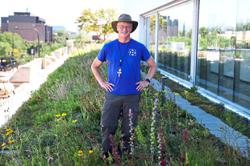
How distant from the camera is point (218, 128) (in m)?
7.05

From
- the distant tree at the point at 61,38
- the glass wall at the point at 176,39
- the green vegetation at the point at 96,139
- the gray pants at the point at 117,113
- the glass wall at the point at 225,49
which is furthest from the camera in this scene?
the distant tree at the point at 61,38

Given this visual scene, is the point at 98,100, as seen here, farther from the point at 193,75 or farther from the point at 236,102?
the point at 193,75

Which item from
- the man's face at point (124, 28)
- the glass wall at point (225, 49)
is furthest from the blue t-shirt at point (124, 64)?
the glass wall at point (225, 49)

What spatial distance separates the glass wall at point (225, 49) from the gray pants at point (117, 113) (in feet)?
13.2

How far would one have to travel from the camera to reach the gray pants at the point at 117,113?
526cm

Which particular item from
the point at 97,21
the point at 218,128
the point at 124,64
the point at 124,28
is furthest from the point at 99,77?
the point at 97,21

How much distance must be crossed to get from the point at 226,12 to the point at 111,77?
17.9ft

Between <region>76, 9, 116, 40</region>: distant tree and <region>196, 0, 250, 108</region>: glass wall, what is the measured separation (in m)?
33.3

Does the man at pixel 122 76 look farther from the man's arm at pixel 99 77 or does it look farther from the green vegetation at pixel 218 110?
the green vegetation at pixel 218 110

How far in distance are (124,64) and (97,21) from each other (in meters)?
42.6

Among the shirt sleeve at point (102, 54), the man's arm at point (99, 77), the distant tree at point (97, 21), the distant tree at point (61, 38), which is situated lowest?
the man's arm at point (99, 77)

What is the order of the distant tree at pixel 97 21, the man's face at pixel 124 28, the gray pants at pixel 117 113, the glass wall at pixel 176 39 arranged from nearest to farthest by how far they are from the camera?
1. the man's face at pixel 124 28
2. the gray pants at pixel 117 113
3. the glass wall at pixel 176 39
4. the distant tree at pixel 97 21

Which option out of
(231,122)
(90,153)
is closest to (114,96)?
(90,153)

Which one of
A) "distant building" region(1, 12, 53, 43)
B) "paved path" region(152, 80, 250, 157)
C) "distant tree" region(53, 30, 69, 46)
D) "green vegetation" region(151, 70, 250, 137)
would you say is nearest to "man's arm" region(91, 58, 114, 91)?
"paved path" region(152, 80, 250, 157)
